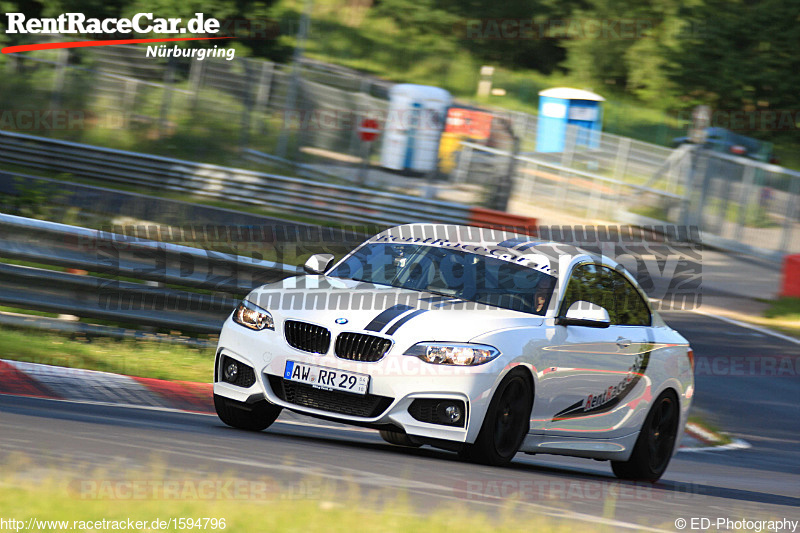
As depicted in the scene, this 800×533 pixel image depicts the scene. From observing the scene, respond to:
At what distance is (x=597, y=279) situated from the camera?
27.7ft

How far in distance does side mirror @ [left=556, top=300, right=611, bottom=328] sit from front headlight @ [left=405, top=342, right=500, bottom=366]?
0.90m

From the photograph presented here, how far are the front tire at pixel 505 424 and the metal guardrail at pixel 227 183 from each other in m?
14.5

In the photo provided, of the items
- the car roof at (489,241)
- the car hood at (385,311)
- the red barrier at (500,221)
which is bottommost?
the red barrier at (500,221)

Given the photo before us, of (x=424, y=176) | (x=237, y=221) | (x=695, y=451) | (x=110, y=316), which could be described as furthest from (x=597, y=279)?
(x=424, y=176)

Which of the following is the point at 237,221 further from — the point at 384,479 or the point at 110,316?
the point at 384,479

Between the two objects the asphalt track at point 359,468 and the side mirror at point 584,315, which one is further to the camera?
the side mirror at point 584,315

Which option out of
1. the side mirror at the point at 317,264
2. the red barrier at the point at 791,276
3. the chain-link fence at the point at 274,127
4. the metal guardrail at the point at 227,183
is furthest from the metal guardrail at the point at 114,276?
the red barrier at the point at 791,276

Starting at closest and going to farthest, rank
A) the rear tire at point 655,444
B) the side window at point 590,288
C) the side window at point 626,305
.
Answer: the side window at point 590,288
the side window at point 626,305
the rear tire at point 655,444

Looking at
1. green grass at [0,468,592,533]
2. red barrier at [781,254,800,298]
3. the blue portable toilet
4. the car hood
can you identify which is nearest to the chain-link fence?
red barrier at [781,254,800,298]

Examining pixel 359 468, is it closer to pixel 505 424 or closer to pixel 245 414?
pixel 505 424

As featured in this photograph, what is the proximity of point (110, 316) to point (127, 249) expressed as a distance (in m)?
0.63

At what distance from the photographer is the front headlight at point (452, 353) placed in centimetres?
694

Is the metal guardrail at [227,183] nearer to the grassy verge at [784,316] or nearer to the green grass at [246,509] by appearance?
the grassy verge at [784,316]

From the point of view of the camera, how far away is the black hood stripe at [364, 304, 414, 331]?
7027mm
